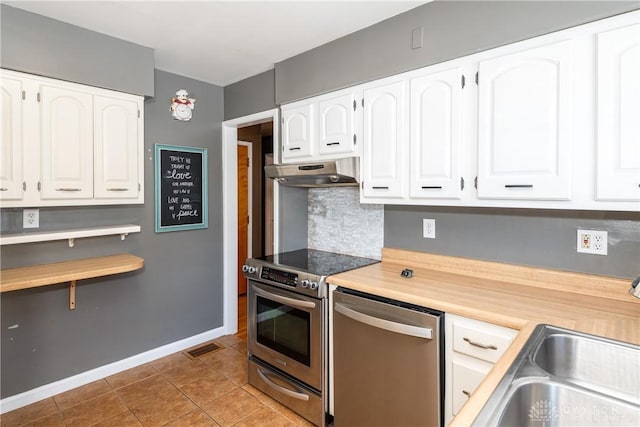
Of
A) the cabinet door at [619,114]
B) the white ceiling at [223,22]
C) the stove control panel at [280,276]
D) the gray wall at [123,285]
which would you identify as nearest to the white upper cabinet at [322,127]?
the white ceiling at [223,22]

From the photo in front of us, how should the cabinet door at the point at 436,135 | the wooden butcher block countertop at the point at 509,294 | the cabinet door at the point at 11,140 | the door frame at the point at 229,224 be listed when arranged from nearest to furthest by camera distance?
the wooden butcher block countertop at the point at 509,294 → the cabinet door at the point at 436,135 → the cabinet door at the point at 11,140 → the door frame at the point at 229,224

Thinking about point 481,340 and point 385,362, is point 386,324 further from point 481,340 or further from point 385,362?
point 481,340

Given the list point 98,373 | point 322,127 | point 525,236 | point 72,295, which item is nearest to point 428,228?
point 525,236

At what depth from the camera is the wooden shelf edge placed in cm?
199

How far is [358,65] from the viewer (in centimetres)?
227

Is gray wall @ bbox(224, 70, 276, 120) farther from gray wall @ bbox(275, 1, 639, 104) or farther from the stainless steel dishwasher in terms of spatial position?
the stainless steel dishwasher

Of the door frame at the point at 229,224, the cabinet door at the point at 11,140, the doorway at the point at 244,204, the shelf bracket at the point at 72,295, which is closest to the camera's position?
the cabinet door at the point at 11,140

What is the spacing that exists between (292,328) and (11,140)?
2000 mm

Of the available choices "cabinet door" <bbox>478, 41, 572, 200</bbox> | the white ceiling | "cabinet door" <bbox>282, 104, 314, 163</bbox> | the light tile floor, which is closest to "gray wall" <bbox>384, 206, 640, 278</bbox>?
"cabinet door" <bbox>478, 41, 572, 200</bbox>

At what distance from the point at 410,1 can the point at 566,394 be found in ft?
6.40

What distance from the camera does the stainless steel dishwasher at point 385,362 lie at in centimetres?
160

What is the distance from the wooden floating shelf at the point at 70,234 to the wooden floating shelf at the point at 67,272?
186mm

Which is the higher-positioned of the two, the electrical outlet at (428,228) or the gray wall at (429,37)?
the gray wall at (429,37)

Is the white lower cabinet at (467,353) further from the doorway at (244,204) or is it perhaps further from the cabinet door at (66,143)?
the doorway at (244,204)
